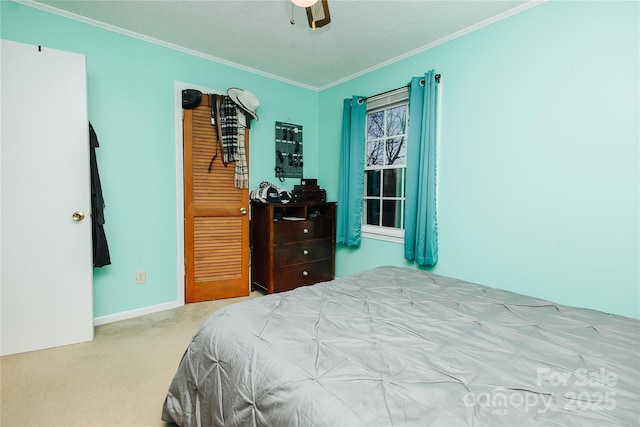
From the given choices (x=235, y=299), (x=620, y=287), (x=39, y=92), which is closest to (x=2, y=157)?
(x=39, y=92)

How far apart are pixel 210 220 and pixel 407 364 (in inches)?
99.1

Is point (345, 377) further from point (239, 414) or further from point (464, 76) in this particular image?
point (464, 76)

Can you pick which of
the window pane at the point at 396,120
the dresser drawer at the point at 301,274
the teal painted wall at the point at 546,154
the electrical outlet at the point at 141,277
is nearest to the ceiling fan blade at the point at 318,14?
A: the teal painted wall at the point at 546,154

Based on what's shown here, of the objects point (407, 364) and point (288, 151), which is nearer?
point (407, 364)

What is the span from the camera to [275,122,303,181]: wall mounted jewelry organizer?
11.7 ft

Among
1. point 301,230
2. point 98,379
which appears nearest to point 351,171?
point 301,230

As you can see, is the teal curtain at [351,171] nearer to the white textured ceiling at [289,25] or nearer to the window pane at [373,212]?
the window pane at [373,212]

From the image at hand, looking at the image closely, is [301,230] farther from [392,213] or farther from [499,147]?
[499,147]

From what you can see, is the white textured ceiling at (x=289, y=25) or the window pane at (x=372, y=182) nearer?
the white textured ceiling at (x=289, y=25)

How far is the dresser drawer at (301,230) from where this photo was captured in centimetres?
311

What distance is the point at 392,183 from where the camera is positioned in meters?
3.20

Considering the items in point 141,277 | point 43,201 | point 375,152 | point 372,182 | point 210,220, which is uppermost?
point 375,152

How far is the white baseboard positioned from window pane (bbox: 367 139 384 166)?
2.46 meters

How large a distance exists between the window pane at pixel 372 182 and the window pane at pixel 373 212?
3.5 inches
